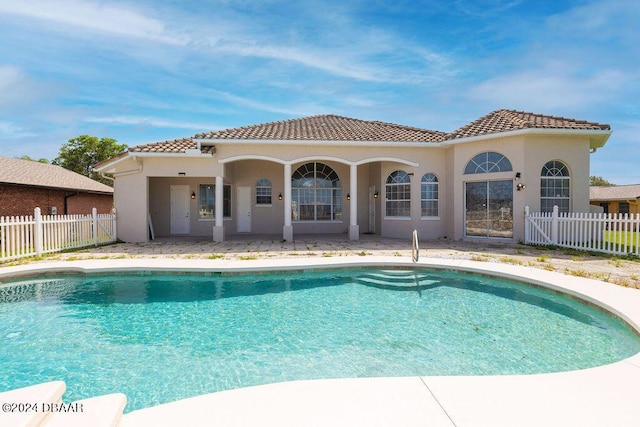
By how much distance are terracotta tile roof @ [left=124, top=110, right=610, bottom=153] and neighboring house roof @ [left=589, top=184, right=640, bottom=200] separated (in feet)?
85.9

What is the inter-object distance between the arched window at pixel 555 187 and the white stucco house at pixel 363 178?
4 centimetres

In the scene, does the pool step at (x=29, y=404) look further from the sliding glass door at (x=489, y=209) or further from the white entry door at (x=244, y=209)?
the white entry door at (x=244, y=209)

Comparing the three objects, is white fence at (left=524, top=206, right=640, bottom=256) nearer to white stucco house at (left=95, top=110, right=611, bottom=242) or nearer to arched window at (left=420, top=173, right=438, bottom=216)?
white stucco house at (left=95, top=110, right=611, bottom=242)

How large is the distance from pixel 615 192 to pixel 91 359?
45.7 meters

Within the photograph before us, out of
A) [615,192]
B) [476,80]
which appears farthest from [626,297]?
[615,192]

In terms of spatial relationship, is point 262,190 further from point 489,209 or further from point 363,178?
point 489,209

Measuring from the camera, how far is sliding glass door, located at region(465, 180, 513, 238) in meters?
13.0

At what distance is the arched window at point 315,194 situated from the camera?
57.3ft

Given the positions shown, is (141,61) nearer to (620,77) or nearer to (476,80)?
(476,80)

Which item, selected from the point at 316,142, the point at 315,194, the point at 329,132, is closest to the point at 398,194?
the point at 329,132

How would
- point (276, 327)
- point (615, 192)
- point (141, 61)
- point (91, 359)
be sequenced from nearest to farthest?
point (91, 359) → point (276, 327) → point (141, 61) → point (615, 192)

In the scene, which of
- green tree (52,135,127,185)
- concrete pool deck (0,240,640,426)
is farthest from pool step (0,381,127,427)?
green tree (52,135,127,185)

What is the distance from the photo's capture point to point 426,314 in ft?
19.3

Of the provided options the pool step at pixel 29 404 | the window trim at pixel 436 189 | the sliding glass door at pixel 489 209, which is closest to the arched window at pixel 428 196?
the window trim at pixel 436 189
